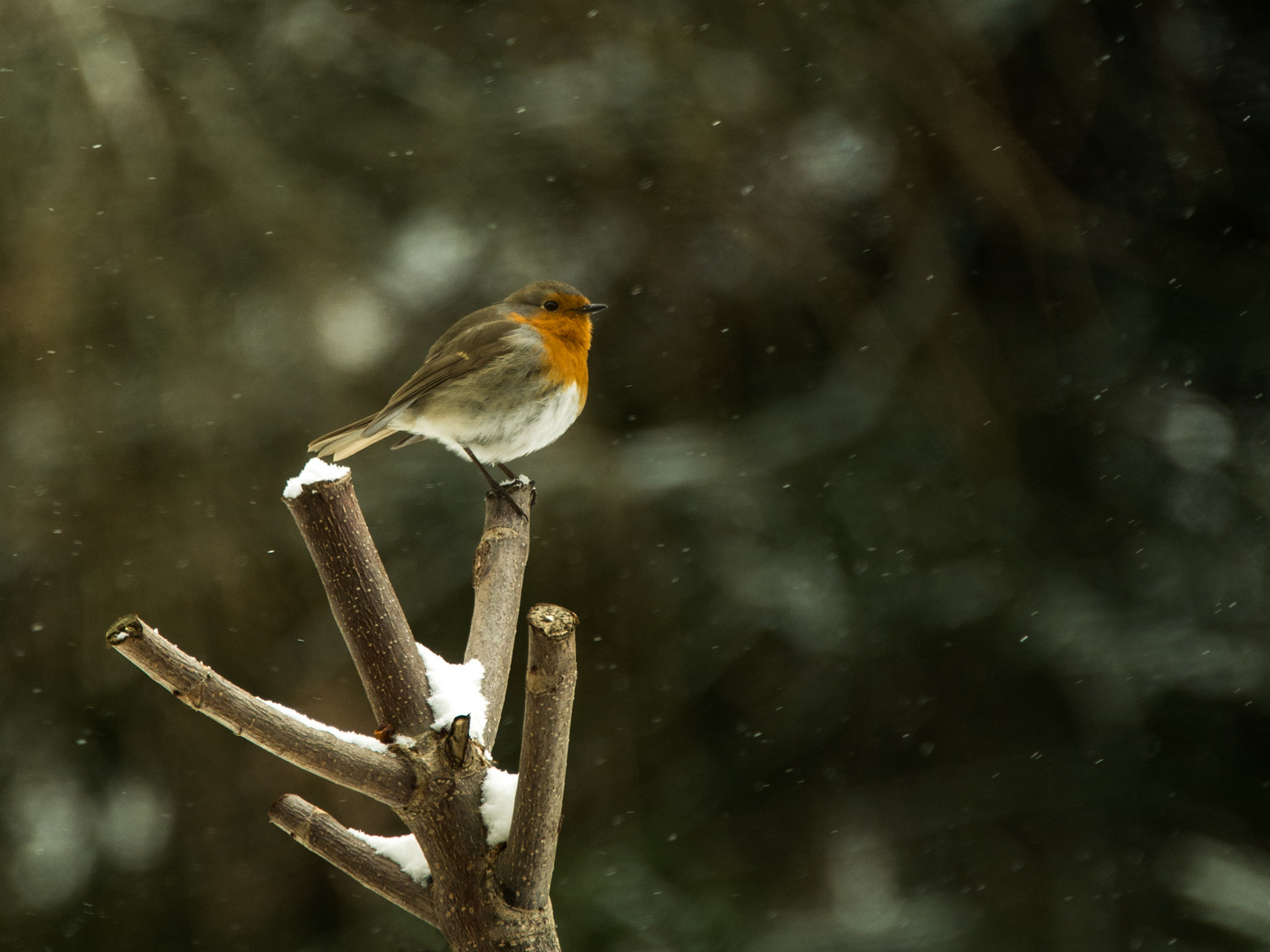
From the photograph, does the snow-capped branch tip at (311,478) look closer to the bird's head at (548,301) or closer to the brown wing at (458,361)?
the brown wing at (458,361)

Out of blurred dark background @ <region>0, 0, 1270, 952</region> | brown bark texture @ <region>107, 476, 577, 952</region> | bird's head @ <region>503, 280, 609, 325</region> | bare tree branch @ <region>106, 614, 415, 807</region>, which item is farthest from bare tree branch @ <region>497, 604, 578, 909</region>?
blurred dark background @ <region>0, 0, 1270, 952</region>

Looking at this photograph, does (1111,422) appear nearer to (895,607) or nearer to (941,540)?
(941,540)

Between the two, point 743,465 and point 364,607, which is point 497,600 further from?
point 743,465

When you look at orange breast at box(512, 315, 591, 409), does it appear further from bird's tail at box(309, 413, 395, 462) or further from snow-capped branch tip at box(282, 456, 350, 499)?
snow-capped branch tip at box(282, 456, 350, 499)

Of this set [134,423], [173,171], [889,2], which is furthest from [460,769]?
[889,2]

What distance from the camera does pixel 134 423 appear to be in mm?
2869

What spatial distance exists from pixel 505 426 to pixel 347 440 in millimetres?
327

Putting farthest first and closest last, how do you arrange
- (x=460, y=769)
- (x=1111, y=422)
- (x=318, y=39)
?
(x=1111, y=422)
(x=318, y=39)
(x=460, y=769)

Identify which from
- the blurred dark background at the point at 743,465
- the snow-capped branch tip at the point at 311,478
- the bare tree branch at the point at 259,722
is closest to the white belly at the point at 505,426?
the blurred dark background at the point at 743,465

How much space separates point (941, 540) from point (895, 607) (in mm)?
256

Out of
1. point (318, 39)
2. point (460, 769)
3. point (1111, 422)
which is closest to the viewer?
point (460, 769)

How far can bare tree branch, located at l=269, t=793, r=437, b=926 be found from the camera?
1201 mm

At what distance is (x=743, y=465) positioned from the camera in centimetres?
332

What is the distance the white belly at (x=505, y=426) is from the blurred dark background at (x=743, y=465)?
79 centimetres
